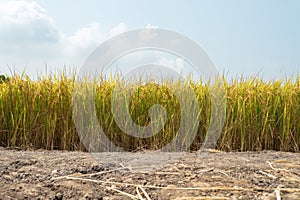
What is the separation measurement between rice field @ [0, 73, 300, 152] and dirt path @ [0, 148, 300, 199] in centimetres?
120

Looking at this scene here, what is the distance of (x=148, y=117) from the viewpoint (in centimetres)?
400

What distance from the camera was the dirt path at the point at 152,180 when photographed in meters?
1.93

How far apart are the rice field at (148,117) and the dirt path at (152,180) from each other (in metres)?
1.20

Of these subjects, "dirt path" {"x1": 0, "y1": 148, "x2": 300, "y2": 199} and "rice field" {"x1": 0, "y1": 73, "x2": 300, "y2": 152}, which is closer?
"dirt path" {"x1": 0, "y1": 148, "x2": 300, "y2": 199}

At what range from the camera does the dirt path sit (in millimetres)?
1928

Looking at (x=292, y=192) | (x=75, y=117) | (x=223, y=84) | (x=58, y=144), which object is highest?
(x=223, y=84)

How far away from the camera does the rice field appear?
3.97m

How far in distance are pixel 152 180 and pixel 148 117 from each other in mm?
1869

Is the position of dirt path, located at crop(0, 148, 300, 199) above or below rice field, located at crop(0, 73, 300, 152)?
below

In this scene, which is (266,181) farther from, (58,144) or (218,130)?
(58,144)

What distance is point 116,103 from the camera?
157 inches

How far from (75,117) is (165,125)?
1.01 meters

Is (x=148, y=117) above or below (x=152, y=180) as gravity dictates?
above

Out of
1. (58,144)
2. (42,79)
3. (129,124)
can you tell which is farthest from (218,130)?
(42,79)
